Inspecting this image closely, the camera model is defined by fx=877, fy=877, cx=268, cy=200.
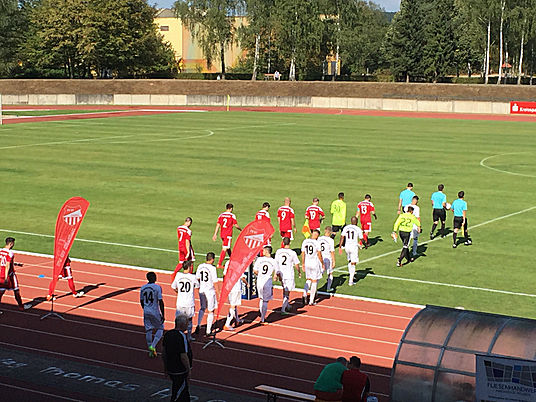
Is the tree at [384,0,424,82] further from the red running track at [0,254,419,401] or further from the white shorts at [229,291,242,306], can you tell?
the white shorts at [229,291,242,306]

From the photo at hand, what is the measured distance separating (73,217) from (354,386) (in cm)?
857

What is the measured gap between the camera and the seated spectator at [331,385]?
11.1m

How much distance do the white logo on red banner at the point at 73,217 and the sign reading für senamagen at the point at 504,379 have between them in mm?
9849

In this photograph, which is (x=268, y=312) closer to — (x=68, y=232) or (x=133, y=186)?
(x=68, y=232)

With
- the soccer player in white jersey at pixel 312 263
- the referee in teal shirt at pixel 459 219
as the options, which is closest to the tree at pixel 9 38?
the referee in teal shirt at pixel 459 219

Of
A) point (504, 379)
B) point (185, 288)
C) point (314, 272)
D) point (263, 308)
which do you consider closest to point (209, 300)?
point (185, 288)

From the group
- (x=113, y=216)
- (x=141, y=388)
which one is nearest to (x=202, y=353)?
(x=141, y=388)

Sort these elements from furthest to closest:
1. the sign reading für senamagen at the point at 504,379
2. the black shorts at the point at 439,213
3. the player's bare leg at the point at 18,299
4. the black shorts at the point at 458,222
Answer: the black shorts at the point at 439,213, the black shorts at the point at 458,222, the player's bare leg at the point at 18,299, the sign reading für senamagen at the point at 504,379

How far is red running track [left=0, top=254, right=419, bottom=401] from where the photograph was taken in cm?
1473

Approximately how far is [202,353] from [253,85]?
7340 centimetres

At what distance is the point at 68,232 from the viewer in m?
17.7

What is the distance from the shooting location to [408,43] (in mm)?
101625

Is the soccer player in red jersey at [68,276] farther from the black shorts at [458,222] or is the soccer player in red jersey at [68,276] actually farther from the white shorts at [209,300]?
the black shorts at [458,222]

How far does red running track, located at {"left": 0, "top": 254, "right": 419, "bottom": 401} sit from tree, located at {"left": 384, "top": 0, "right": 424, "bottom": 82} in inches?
3354
